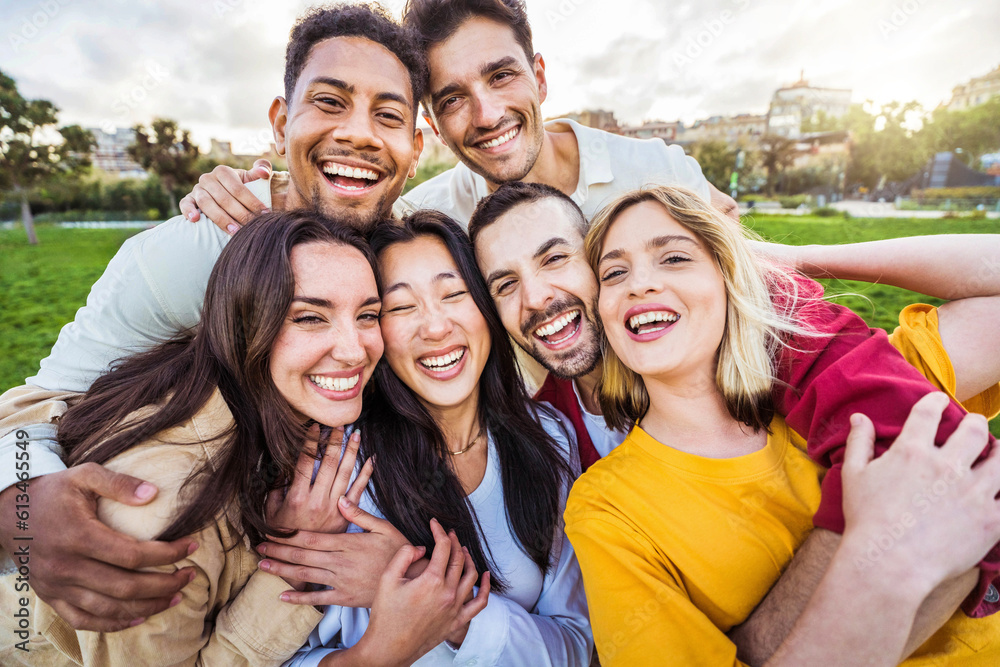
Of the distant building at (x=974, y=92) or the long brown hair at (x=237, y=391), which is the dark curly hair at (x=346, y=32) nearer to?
the long brown hair at (x=237, y=391)

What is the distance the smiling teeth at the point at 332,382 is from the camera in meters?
2.36

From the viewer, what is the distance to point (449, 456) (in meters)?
2.83

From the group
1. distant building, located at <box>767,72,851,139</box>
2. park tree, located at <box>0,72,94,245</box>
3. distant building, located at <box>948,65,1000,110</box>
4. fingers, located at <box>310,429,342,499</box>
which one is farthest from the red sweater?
distant building, located at <box>948,65,1000,110</box>

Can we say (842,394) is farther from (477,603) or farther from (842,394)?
(477,603)

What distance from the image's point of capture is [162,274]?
2.71 metres

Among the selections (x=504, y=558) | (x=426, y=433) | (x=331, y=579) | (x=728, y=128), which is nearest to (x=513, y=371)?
(x=426, y=433)

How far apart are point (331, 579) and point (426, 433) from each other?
2.92ft

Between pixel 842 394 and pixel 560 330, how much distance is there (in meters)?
1.39

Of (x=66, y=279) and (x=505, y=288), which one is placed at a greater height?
(x=505, y=288)

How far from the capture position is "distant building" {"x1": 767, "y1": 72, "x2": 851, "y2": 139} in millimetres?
39812

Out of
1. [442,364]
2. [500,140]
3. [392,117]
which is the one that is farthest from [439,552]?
[500,140]

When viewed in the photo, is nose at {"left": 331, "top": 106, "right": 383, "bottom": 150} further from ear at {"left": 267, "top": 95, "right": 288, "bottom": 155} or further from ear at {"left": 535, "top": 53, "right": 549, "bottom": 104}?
ear at {"left": 535, "top": 53, "right": 549, "bottom": 104}

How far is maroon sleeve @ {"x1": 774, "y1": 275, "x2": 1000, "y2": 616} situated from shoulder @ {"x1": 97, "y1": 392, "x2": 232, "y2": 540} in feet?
8.43

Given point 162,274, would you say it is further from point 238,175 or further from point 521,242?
point 521,242
